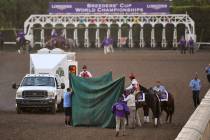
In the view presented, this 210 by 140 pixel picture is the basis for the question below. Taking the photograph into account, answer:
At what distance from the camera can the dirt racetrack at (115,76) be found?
80.3 ft

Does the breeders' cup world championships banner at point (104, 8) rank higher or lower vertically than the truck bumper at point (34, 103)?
higher

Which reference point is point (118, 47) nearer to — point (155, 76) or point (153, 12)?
point (153, 12)

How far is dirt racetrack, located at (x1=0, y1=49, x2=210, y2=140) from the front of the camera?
80.3 feet

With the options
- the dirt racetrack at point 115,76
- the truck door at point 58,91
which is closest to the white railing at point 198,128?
the dirt racetrack at point 115,76

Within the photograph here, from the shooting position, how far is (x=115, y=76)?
50.4 m

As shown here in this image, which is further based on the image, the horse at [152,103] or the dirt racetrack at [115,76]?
the horse at [152,103]

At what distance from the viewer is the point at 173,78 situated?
50844 mm

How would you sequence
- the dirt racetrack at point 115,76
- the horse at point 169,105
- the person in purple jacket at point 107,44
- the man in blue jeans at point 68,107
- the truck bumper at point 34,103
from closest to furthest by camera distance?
the dirt racetrack at point 115,76, the man in blue jeans at point 68,107, the horse at point 169,105, the truck bumper at point 34,103, the person in purple jacket at point 107,44

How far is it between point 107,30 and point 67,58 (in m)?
42.9

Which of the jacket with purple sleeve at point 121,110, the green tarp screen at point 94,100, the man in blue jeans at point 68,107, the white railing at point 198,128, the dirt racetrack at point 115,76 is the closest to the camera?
the white railing at point 198,128

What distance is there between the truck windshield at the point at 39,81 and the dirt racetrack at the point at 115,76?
1.33 m

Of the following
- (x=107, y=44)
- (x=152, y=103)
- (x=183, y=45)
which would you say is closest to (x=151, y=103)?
(x=152, y=103)

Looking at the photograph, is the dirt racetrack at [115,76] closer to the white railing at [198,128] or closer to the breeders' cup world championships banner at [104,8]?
the white railing at [198,128]

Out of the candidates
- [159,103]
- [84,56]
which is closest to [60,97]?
[159,103]
